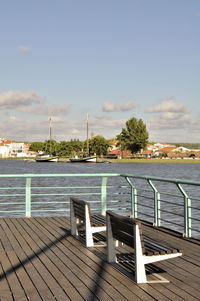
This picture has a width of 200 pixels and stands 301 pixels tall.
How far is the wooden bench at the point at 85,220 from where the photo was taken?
6648mm

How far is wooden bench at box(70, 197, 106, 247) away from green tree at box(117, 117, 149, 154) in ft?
418

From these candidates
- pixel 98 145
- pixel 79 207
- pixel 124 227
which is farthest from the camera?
pixel 98 145

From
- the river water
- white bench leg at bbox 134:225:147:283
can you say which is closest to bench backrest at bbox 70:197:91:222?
the river water

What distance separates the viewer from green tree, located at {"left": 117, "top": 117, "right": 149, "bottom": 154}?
443 ft

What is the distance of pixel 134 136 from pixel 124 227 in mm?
130542

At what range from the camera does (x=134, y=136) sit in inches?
5315

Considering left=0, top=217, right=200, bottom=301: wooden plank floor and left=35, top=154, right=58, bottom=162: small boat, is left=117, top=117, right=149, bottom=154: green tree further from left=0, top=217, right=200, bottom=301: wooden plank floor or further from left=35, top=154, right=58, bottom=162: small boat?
left=0, top=217, right=200, bottom=301: wooden plank floor

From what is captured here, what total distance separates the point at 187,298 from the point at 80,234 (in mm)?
3657

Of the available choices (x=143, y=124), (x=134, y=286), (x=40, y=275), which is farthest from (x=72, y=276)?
(x=143, y=124)

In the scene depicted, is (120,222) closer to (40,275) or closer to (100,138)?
(40,275)

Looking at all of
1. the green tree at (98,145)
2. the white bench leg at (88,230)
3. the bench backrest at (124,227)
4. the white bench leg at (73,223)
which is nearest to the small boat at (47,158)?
the green tree at (98,145)

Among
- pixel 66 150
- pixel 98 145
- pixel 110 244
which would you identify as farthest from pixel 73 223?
pixel 66 150

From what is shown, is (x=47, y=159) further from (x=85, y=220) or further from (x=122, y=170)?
(x=85, y=220)

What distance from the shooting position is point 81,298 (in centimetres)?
422
